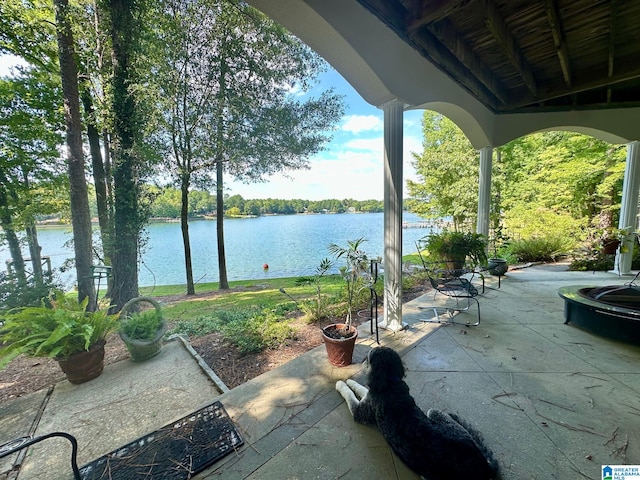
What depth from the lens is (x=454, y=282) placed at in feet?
11.6

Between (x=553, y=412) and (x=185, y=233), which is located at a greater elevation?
(x=185, y=233)

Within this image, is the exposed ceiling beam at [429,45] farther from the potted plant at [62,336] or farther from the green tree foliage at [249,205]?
the potted plant at [62,336]

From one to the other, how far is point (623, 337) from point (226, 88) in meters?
8.06

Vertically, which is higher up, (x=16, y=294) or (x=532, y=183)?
(x=532, y=183)

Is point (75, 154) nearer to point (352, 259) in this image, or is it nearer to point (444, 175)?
point (352, 259)

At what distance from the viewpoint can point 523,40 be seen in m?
3.07

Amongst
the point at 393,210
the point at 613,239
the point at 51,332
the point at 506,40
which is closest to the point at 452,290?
the point at 393,210

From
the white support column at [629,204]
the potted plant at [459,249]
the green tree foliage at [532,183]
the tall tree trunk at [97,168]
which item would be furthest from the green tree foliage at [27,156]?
the white support column at [629,204]

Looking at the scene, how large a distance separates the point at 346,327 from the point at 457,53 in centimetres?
344

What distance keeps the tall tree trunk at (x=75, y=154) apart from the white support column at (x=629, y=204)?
964 centimetres

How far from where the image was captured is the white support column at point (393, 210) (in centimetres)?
278

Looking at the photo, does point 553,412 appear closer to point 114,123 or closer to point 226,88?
point 114,123

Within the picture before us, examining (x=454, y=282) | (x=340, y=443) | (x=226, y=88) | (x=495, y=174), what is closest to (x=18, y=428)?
(x=340, y=443)

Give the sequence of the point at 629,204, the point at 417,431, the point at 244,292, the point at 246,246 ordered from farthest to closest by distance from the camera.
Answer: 1. the point at 246,246
2. the point at 244,292
3. the point at 629,204
4. the point at 417,431
